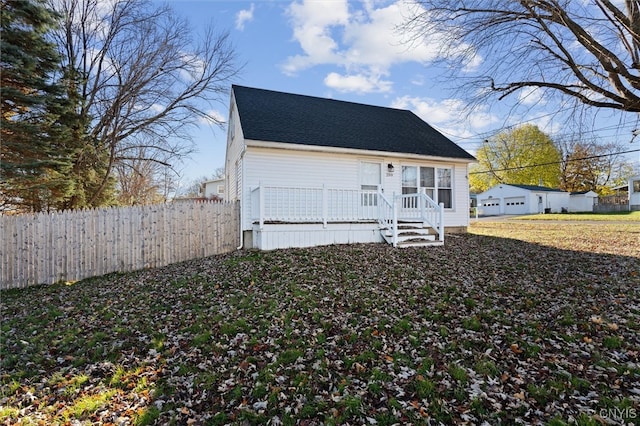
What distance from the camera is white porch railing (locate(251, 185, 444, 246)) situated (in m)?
9.25

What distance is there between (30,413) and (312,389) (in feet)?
9.29

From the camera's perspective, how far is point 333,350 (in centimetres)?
411

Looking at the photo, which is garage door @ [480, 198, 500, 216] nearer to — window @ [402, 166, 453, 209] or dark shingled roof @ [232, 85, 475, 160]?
dark shingled roof @ [232, 85, 475, 160]

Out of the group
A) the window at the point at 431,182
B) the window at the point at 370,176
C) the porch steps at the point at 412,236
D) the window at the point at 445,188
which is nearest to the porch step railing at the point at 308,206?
the porch steps at the point at 412,236

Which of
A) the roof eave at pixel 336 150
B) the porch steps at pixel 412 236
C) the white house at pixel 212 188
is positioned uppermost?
the white house at pixel 212 188

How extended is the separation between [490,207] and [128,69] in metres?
42.1

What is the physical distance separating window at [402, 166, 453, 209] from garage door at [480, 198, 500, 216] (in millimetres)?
32420

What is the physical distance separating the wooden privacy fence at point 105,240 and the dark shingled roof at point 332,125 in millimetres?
3093

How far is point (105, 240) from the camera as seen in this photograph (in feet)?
28.5

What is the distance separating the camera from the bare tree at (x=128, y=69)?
42.5ft

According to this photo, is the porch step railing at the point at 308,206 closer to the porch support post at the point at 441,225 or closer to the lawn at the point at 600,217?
the porch support post at the point at 441,225

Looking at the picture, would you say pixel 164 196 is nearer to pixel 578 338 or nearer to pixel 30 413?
pixel 30 413

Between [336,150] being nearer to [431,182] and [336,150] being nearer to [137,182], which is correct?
[431,182]

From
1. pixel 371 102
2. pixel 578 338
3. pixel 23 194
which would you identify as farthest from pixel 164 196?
pixel 578 338
